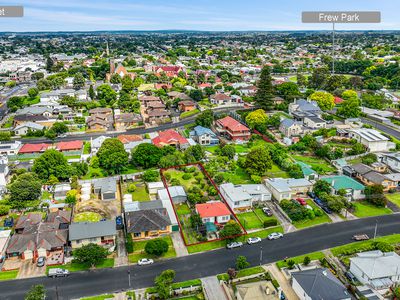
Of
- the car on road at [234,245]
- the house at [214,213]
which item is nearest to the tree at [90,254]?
the house at [214,213]

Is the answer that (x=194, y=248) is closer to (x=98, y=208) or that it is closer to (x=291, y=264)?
(x=291, y=264)

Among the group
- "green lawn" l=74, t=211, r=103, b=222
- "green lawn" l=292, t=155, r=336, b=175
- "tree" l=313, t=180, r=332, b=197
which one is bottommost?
"green lawn" l=74, t=211, r=103, b=222

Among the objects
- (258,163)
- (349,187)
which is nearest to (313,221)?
(349,187)

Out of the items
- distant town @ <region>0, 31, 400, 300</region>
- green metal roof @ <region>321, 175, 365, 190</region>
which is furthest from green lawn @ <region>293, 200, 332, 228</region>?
green metal roof @ <region>321, 175, 365, 190</region>

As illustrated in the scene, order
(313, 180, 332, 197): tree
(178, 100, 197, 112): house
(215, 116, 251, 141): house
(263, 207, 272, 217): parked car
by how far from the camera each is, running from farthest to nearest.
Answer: (178, 100, 197, 112): house → (215, 116, 251, 141): house → (313, 180, 332, 197): tree → (263, 207, 272, 217): parked car

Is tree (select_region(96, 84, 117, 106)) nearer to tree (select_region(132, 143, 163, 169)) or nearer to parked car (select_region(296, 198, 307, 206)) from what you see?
tree (select_region(132, 143, 163, 169))

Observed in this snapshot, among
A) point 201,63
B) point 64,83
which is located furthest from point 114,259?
point 201,63
